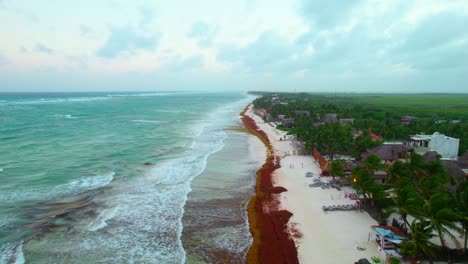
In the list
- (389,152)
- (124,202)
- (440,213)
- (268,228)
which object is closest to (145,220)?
(124,202)

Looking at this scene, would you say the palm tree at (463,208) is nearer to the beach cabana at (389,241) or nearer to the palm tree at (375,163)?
the beach cabana at (389,241)

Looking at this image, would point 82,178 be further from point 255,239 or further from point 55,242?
point 255,239

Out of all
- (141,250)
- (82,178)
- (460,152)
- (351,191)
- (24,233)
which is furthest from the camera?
(460,152)

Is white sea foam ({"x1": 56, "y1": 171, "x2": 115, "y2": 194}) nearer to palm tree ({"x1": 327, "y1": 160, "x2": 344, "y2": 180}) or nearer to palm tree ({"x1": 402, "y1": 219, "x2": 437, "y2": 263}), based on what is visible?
palm tree ({"x1": 327, "y1": 160, "x2": 344, "y2": 180})

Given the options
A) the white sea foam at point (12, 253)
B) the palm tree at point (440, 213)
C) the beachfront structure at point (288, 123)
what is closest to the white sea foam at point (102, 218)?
the white sea foam at point (12, 253)

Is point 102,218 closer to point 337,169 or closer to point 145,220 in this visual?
point 145,220

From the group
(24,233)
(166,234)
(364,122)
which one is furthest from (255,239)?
(364,122)
